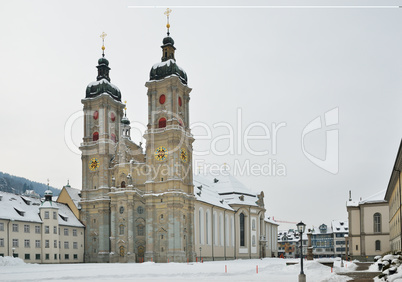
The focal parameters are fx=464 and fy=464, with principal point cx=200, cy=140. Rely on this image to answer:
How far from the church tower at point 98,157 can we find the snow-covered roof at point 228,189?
72.9ft

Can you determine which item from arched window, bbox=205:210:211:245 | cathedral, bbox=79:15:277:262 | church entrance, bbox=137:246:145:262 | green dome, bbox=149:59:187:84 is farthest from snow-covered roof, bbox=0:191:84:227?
green dome, bbox=149:59:187:84

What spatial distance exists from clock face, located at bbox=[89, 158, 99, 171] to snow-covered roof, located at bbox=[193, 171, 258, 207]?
22.7 meters

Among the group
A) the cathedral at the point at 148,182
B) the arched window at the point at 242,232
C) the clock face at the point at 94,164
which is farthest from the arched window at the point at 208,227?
the clock face at the point at 94,164

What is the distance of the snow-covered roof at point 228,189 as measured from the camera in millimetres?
100750

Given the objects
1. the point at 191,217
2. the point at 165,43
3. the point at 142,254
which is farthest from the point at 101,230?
the point at 165,43

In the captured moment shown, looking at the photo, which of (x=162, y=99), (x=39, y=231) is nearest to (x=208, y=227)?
(x=162, y=99)

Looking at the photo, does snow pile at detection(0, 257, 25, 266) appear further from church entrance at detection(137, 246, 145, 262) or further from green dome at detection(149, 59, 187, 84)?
green dome at detection(149, 59, 187, 84)

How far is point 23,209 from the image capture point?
231 feet

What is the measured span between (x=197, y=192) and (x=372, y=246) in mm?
30958

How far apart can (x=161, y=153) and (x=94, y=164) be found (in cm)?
1410

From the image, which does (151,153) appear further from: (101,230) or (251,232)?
(251,232)

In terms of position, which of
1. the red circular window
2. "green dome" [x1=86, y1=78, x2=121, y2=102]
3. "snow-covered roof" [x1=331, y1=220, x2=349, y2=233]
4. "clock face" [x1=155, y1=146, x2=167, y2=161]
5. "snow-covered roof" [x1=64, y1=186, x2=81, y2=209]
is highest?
"green dome" [x1=86, y1=78, x2=121, y2=102]

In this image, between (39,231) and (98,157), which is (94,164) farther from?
(39,231)

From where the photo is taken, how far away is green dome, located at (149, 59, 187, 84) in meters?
77.3
